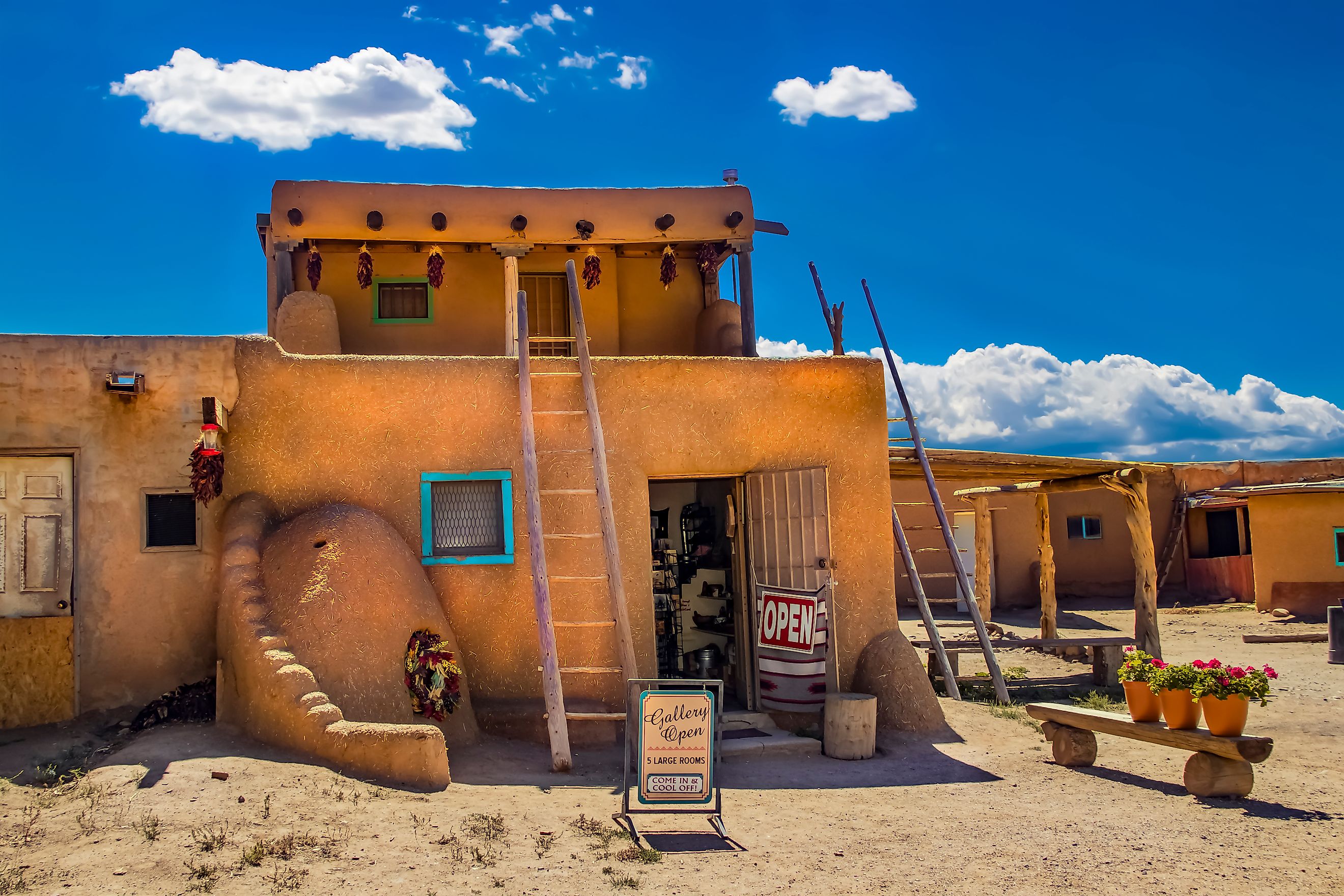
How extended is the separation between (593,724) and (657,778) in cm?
242

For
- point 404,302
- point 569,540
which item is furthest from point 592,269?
point 569,540

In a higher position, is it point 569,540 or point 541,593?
point 569,540

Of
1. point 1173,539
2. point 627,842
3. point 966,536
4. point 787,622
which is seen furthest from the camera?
point 966,536

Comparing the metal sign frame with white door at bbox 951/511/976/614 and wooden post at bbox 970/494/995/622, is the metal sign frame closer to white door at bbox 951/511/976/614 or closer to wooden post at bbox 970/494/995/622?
wooden post at bbox 970/494/995/622

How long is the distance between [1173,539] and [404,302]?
1773 centimetres

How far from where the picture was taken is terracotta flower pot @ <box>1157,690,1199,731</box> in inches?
300

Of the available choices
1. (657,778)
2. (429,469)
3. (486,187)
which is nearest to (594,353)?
(486,187)

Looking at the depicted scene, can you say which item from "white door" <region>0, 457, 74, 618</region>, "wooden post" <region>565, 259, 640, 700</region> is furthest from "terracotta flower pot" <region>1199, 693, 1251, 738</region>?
"white door" <region>0, 457, 74, 618</region>

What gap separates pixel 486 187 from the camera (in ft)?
42.0

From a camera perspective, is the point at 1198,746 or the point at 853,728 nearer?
the point at 1198,746

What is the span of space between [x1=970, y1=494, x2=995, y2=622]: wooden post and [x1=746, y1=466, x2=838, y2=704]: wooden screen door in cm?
853

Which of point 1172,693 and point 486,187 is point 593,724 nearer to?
point 1172,693

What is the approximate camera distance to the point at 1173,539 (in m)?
22.8

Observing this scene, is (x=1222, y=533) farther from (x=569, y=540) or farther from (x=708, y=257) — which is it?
(x=569, y=540)
